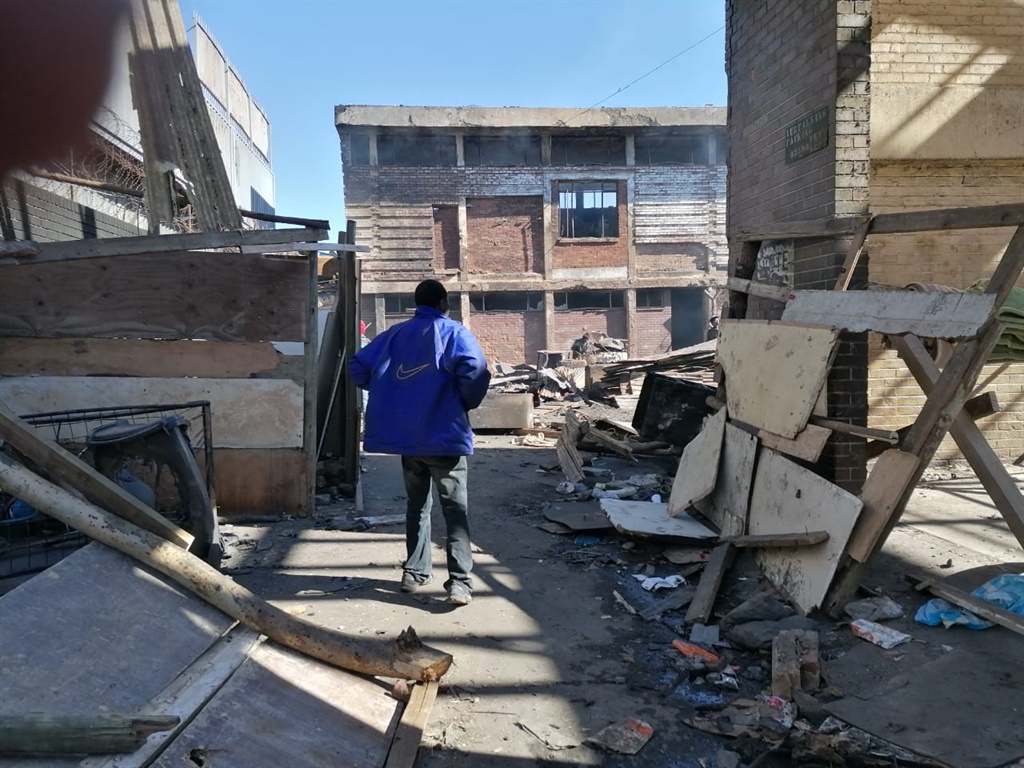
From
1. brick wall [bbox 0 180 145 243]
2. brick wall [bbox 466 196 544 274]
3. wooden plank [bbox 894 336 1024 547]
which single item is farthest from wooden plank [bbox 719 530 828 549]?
brick wall [bbox 466 196 544 274]

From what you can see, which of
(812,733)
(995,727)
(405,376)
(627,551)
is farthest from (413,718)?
(627,551)

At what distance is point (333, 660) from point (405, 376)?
1.77m

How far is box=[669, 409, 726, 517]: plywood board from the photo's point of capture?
544 cm

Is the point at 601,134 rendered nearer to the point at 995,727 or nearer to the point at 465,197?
the point at 465,197

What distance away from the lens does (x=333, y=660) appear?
2.88 meters

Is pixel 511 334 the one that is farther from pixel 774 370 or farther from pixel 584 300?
pixel 774 370

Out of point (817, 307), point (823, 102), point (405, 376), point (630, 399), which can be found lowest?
point (630, 399)

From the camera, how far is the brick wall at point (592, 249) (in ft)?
82.2

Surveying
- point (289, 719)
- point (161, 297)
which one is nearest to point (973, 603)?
point (289, 719)

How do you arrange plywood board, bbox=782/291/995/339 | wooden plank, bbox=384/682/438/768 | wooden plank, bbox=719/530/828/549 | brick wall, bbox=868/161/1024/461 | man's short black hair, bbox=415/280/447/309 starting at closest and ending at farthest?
1. wooden plank, bbox=384/682/438/768
2. plywood board, bbox=782/291/995/339
3. wooden plank, bbox=719/530/828/549
4. man's short black hair, bbox=415/280/447/309
5. brick wall, bbox=868/161/1024/461

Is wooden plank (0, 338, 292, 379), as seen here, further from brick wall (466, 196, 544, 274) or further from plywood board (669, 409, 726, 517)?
brick wall (466, 196, 544, 274)

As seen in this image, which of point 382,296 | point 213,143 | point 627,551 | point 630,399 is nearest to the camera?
point 627,551

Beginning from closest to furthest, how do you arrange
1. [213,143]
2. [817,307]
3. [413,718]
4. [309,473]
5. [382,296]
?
[413,718] < [817,307] < [309,473] < [213,143] < [382,296]

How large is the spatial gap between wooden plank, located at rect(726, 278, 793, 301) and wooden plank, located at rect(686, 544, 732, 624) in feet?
6.06
